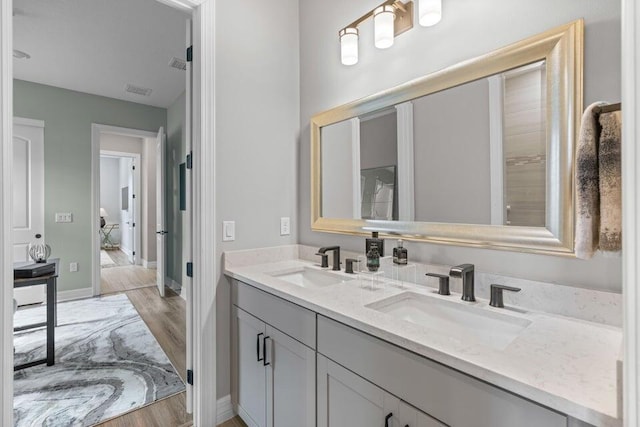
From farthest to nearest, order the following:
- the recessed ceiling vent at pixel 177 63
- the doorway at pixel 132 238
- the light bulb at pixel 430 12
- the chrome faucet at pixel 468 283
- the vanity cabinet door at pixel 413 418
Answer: the doorway at pixel 132 238
the recessed ceiling vent at pixel 177 63
the light bulb at pixel 430 12
the chrome faucet at pixel 468 283
the vanity cabinet door at pixel 413 418

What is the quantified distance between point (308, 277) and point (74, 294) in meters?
3.87

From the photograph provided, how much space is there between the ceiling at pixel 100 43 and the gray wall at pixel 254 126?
555 millimetres

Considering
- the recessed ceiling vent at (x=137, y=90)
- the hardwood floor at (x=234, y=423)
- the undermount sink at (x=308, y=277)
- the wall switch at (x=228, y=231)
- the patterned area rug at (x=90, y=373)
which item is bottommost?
the hardwood floor at (x=234, y=423)

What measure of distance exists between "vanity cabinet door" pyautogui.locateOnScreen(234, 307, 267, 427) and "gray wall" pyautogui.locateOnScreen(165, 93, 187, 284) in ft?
9.75

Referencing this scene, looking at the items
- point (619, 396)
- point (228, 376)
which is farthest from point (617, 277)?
point (228, 376)

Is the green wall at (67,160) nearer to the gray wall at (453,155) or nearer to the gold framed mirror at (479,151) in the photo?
the gold framed mirror at (479,151)

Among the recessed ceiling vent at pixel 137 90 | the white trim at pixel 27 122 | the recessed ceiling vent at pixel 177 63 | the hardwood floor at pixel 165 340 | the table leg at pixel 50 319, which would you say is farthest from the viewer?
the recessed ceiling vent at pixel 137 90

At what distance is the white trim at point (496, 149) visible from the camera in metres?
1.17

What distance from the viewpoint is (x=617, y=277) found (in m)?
0.92

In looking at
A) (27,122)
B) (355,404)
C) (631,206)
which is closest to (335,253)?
(355,404)

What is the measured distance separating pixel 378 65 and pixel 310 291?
1.22 meters

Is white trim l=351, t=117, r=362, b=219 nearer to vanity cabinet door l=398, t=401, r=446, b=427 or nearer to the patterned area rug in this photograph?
vanity cabinet door l=398, t=401, r=446, b=427

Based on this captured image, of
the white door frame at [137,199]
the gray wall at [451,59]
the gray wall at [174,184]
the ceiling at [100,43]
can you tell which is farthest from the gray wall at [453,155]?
the white door frame at [137,199]

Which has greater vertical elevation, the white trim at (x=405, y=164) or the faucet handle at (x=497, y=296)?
the white trim at (x=405, y=164)
